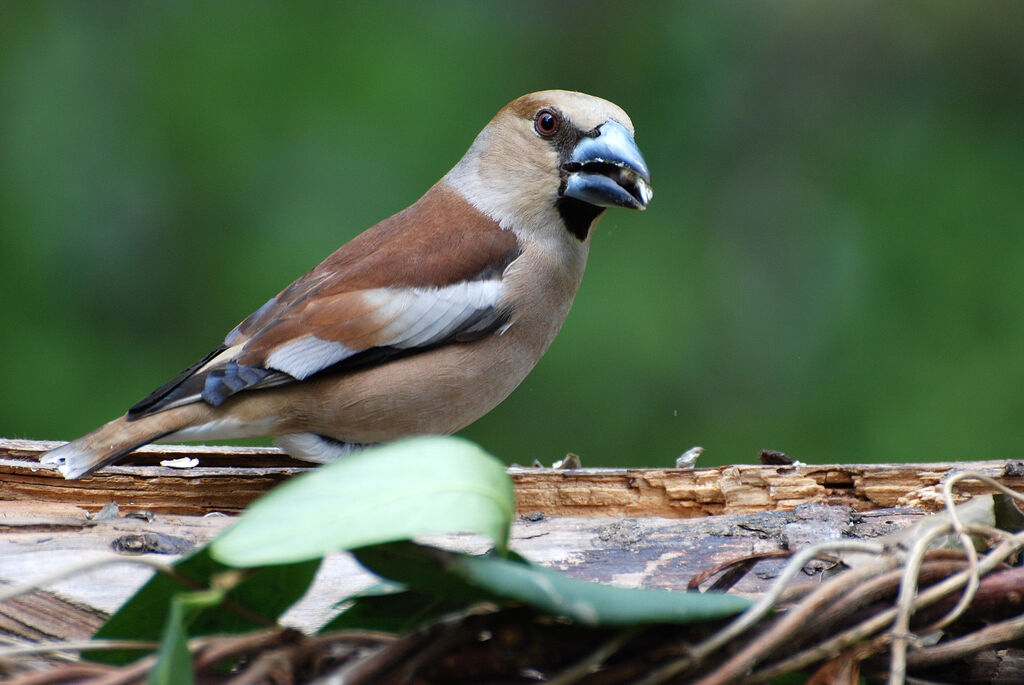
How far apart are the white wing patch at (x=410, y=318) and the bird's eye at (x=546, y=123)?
59cm

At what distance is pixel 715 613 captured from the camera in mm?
1166

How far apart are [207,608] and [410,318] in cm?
169

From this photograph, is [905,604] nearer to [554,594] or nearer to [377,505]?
[554,594]

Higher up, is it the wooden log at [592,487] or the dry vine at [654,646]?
the wooden log at [592,487]

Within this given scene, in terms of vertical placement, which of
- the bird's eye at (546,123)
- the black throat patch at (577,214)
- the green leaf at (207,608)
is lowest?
the green leaf at (207,608)

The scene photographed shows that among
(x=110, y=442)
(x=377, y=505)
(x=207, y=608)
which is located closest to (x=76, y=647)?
(x=207, y=608)

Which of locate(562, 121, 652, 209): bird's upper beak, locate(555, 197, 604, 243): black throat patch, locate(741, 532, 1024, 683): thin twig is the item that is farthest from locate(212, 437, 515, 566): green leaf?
locate(555, 197, 604, 243): black throat patch

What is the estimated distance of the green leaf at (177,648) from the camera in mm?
1062

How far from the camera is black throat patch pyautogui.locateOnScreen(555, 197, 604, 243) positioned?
3.28m

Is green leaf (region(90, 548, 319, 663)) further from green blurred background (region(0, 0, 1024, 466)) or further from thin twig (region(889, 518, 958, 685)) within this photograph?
green blurred background (region(0, 0, 1024, 466))

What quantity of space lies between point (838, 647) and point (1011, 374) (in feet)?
12.1

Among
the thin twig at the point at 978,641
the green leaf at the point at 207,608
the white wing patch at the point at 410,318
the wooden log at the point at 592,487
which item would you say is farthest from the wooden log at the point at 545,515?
the thin twig at the point at 978,641

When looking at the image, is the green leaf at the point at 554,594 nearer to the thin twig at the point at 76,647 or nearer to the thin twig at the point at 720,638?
the thin twig at the point at 720,638

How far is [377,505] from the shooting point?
1154mm
